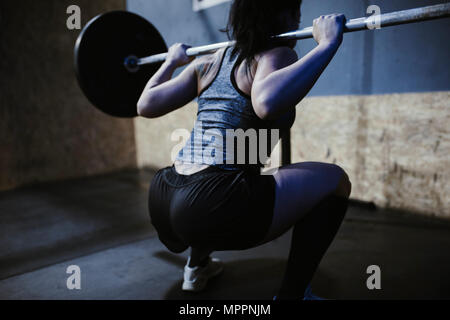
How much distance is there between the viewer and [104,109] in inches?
63.3

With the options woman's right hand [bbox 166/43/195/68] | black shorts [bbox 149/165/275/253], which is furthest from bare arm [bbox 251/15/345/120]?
woman's right hand [bbox 166/43/195/68]

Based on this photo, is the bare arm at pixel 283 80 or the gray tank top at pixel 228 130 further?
the gray tank top at pixel 228 130

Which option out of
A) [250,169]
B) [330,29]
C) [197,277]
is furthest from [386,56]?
[197,277]

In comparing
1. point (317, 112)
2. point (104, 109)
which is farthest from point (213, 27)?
point (104, 109)

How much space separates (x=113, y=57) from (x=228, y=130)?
3.33ft

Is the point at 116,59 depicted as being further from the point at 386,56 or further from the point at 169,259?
the point at 386,56

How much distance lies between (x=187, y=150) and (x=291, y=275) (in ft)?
1.49

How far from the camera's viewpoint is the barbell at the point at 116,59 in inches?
62.0

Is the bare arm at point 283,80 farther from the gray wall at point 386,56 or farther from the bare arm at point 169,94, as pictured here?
the gray wall at point 386,56

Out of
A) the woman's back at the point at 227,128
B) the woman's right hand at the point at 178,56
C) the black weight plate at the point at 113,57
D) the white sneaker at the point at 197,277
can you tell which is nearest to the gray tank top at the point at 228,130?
the woman's back at the point at 227,128

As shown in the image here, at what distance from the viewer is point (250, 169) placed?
3.00 ft

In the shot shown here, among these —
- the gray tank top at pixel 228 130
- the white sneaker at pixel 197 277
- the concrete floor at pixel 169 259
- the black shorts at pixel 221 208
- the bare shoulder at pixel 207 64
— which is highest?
the bare shoulder at pixel 207 64

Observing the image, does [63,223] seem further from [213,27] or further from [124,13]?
[213,27]

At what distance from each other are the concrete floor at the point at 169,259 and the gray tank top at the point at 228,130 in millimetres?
546
